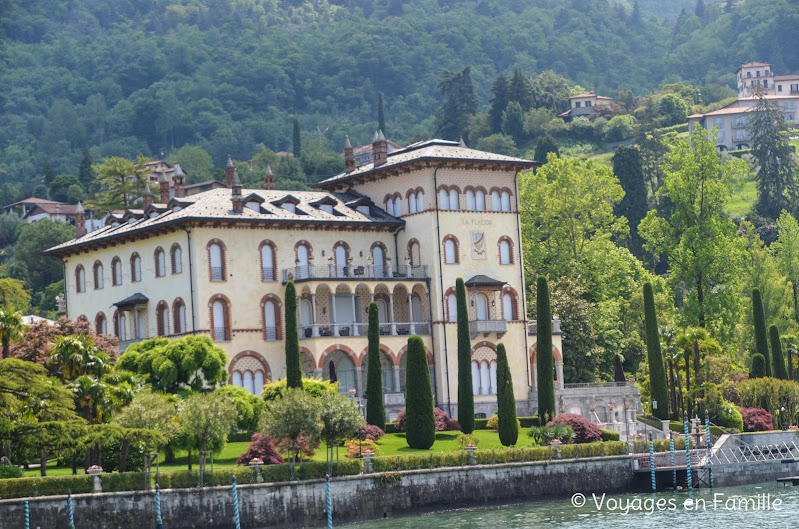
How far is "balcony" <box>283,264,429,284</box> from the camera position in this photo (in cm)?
7900

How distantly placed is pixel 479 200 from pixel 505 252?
3458 millimetres

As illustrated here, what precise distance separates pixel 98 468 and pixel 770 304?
65885mm

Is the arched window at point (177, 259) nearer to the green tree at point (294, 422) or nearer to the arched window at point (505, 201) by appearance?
the arched window at point (505, 201)

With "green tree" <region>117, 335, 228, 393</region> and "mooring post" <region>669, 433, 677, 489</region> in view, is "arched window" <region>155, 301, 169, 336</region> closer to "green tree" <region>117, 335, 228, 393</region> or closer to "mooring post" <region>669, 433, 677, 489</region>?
"green tree" <region>117, 335, 228, 393</region>

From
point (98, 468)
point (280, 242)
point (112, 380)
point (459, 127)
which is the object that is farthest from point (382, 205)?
point (459, 127)

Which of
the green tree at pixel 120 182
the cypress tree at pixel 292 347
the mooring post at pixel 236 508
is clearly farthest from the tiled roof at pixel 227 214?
the green tree at pixel 120 182

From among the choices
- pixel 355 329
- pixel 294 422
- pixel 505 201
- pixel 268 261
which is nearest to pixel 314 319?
pixel 355 329

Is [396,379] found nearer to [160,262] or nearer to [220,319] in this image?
[220,319]

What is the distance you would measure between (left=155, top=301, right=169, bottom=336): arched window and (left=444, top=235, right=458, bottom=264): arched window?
51.8 feet

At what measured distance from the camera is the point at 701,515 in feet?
185

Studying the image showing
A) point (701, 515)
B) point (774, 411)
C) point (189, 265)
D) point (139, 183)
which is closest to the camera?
point (701, 515)

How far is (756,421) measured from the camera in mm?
78812

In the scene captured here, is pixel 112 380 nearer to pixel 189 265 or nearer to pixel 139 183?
pixel 189 265

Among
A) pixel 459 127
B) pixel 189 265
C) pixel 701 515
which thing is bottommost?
pixel 701 515
